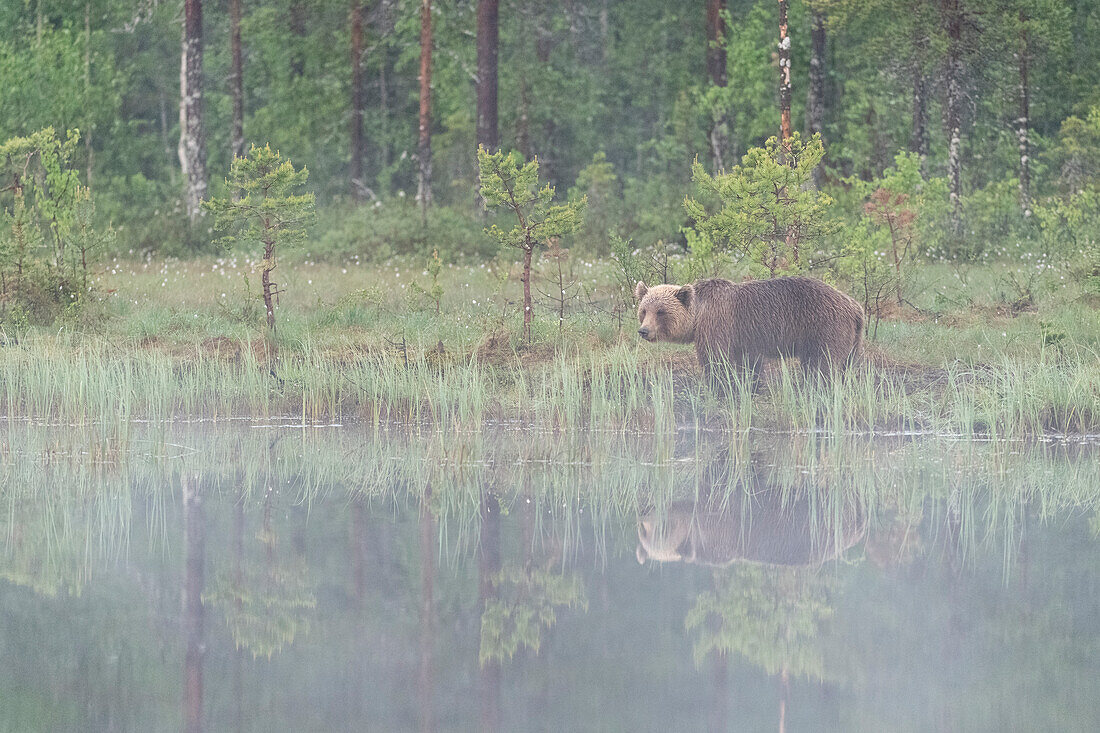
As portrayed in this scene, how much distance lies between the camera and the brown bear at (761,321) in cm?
1084

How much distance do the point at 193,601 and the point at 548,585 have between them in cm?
175

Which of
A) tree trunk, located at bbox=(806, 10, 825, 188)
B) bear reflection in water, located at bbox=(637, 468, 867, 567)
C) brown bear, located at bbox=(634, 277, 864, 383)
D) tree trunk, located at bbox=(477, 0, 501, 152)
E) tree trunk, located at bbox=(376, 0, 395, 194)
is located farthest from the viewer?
tree trunk, located at bbox=(376, 0, 395, 194)

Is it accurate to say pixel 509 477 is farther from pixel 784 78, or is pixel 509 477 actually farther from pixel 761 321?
pixel 784 78

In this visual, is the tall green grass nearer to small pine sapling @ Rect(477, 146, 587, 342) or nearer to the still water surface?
the still water surface

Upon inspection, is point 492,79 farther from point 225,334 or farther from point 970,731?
point 970,731

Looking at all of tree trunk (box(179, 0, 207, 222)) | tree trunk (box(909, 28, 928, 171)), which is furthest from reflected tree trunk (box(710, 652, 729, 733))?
tree trunk (box(909, 28, 928, 171))

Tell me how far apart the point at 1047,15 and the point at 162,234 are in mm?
18423

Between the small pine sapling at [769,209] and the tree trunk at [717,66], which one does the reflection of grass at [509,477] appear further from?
the tree trunk at [717,66]

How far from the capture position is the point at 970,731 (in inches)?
192

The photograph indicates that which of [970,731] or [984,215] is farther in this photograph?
[984,215]

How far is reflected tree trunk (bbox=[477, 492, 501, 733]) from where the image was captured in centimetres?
504

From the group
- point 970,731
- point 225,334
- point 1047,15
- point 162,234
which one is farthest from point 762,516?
point 1047,15

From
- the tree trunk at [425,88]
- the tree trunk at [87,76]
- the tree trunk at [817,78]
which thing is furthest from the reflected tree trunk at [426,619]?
the tree trunk at [87,76]

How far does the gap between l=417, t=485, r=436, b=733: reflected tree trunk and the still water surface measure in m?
0.02
